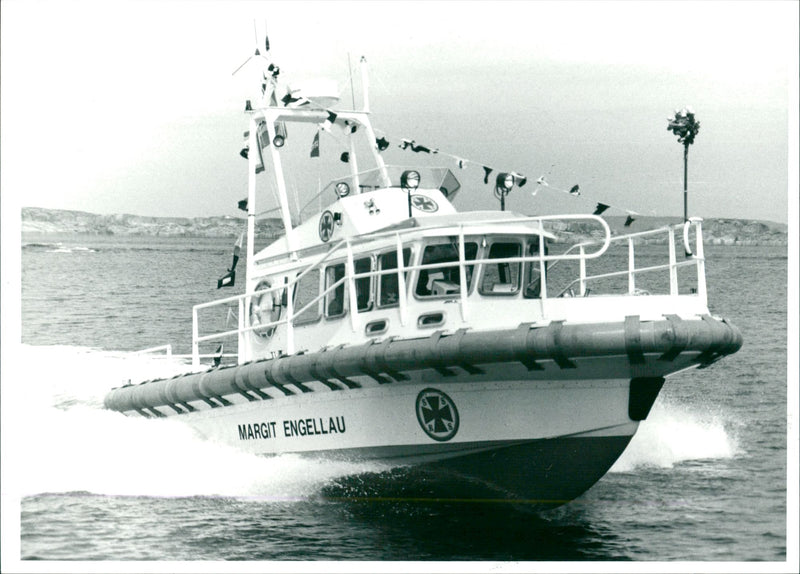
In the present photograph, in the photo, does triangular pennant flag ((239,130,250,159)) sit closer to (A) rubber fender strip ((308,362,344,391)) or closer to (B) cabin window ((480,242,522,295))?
(A) rubber fender strip ((308,362,344,391))

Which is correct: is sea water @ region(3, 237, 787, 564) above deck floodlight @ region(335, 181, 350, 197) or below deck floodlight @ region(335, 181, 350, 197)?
below

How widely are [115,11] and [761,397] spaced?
11.5 metres

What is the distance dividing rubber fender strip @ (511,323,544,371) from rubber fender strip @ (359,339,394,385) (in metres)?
1.31

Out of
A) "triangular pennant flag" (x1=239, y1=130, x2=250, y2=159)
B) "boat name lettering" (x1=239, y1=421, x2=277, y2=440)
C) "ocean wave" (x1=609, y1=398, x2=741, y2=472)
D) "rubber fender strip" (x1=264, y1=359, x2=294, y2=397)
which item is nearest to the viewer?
"rubber fender strip" (x1=264, y1=359, x2=294, y2=397)

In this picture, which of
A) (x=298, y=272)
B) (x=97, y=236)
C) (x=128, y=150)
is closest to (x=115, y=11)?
(x=298, y=272)

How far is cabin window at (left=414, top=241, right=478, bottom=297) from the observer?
1016cm

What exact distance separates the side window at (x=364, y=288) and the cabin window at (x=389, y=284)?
0.13 metres

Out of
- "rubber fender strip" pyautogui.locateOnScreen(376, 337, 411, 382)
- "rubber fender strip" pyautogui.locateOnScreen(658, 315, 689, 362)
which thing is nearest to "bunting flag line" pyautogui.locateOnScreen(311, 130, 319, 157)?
"rubber fender strip" pyautogui.locateOnScreen(376, 337, 411, 382)

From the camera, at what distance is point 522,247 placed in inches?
415

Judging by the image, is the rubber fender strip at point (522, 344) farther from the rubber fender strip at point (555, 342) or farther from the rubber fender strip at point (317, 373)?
the rubber fender strip at point (317, 373)

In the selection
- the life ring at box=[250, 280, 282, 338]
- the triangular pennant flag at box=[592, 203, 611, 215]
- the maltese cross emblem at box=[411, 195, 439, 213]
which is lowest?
the life ring at box=[250, 280, 282, 338]

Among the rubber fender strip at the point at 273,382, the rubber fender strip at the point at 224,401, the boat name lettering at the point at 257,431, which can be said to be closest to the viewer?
the rubber fender strip at the point at 273,382

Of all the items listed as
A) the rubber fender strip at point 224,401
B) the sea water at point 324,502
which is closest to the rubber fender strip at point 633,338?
the sea water at point 324,502

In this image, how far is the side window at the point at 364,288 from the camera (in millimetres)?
10552
